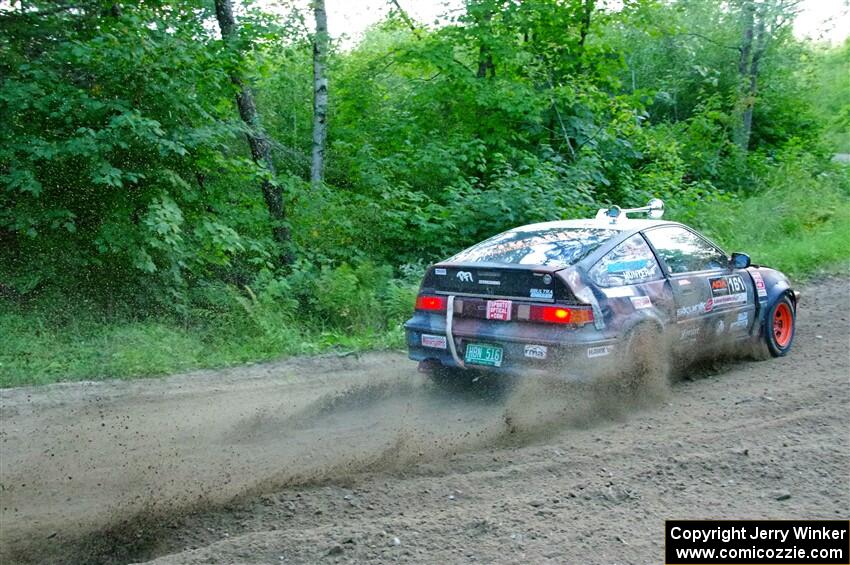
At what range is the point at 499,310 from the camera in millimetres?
6172

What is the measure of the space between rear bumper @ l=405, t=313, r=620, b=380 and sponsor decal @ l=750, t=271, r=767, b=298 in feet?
8.94

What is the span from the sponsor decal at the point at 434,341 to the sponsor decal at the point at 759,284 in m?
3.59

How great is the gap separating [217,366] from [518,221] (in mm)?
5437

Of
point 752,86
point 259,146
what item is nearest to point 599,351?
point 259,146

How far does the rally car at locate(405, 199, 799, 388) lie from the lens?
5.91m

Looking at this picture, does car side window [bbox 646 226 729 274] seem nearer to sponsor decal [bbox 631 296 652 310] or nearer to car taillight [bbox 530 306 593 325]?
sponsor decal [bbox 631 296 652 310]

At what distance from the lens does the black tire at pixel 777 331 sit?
26.0 ft

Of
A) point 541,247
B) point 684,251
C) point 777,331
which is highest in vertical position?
point 541,247

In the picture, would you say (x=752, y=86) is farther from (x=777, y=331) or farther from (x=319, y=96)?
(x=777, y=331)

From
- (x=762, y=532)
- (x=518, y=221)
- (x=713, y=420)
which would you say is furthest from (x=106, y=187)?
(x=762, y=532)

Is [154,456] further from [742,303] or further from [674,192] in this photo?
[674,192]

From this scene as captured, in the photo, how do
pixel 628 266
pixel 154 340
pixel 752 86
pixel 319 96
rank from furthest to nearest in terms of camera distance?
pixel 752 86
pixel 319 96
pixel 154 340
pixel 628 266

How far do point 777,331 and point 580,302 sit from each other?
3.61 metres

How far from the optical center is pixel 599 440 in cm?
540
